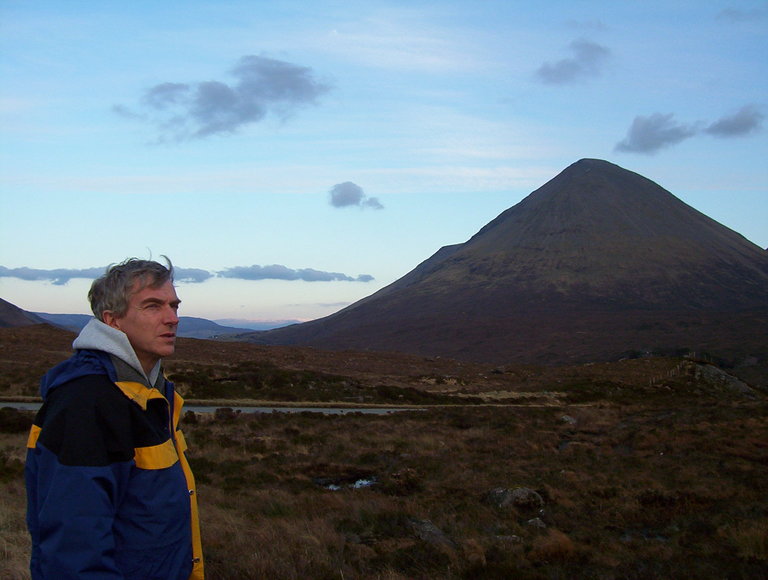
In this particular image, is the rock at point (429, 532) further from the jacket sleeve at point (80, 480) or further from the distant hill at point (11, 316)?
the distant hill at point (11, 316)

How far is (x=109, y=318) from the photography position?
10.2 ft

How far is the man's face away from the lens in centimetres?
309

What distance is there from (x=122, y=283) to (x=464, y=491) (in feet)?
35.8

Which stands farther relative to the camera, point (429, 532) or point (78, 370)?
point (429, 532)

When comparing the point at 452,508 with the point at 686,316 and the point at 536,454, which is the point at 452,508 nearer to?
the point at 536,454

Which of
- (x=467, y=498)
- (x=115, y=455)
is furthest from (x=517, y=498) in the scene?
(x=115, y=455)

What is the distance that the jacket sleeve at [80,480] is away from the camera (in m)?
Answer: 2.47

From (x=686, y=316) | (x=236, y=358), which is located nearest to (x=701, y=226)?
(x=686, y=316)

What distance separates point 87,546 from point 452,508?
9.43 meters

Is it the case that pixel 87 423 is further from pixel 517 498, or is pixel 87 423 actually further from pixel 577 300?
pixel 577 300

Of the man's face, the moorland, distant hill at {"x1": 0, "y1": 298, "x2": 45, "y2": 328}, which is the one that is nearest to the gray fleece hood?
the man's face

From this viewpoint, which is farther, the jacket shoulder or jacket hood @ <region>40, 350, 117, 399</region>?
jacket hood @ <region>40, 350, 117, 399</region>

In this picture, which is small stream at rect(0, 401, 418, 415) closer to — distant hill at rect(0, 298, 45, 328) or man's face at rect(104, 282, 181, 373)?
man's face at rect(104, 282, 181, 373)

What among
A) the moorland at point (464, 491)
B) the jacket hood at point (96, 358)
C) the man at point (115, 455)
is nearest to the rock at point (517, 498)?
the moorland at point (464, 491)
